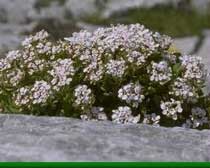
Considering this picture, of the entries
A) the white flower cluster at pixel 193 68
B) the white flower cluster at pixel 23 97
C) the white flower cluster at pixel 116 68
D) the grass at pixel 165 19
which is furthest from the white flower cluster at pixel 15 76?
the grass at pixel 165 19

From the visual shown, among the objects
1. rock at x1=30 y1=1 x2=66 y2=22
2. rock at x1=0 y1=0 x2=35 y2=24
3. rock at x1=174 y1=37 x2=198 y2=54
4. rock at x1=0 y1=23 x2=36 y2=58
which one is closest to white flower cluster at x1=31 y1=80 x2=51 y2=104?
rock at x1=0 y1=23 x2=36 y2=58

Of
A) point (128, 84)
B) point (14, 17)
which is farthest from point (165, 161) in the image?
point (14, 17)

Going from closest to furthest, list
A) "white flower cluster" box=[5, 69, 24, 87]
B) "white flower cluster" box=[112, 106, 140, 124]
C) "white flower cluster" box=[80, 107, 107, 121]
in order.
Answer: "white flower cluster" box=[112, 106, 140, 124] < "white flower cluster" box=[80, 107, 107, 121] < "white flower cluster" box=[5, 69, 24, 87]

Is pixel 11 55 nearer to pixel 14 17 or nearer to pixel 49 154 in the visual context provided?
pixel 49 154

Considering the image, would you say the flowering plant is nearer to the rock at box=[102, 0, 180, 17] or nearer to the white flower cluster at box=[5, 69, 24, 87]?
the white flower cluster at box=[5, 69, 24, 87]

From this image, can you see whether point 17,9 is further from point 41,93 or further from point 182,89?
point 182,89

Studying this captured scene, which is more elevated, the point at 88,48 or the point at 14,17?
the point at 14,17

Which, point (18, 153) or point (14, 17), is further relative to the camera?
point (14, 17)
